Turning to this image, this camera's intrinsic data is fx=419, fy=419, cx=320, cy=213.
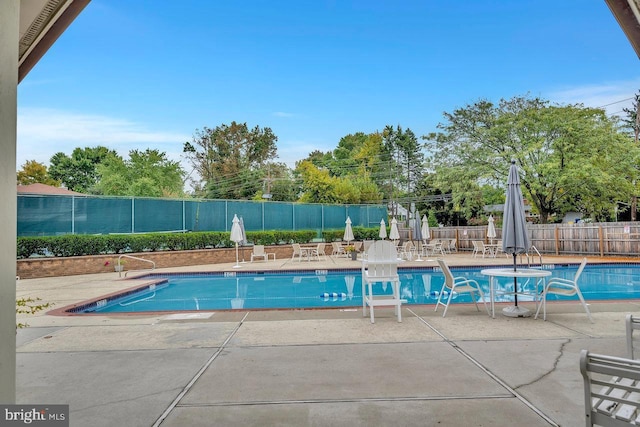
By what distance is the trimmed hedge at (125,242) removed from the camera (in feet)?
41.8

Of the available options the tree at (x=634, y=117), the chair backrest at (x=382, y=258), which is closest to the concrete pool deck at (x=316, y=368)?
the chair backrest at (x=382, y=258)

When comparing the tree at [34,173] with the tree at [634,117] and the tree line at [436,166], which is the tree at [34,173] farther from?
the tree at [634,117]

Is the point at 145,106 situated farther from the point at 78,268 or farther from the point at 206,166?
the point at 78,268

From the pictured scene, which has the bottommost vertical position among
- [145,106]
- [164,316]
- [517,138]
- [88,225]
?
[164,316]

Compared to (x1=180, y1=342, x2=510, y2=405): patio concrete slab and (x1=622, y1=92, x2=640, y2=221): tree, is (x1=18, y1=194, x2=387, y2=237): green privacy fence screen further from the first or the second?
(x1=622, y1=92, x2=640, y2=221): tree

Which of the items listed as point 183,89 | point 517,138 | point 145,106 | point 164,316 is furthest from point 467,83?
point 164,316

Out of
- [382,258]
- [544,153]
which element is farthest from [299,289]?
[544,153]

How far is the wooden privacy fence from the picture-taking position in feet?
53.5

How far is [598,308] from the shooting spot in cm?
626

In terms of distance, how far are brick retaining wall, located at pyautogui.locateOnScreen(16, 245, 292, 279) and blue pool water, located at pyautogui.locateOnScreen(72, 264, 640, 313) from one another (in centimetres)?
200

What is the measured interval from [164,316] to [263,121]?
111 feet

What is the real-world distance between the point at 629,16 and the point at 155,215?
51.4 feet

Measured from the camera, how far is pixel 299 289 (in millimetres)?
10758

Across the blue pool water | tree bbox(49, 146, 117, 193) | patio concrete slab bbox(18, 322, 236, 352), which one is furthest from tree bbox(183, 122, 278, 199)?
patio concrete slab bbox(18, 322, 236, 352)
